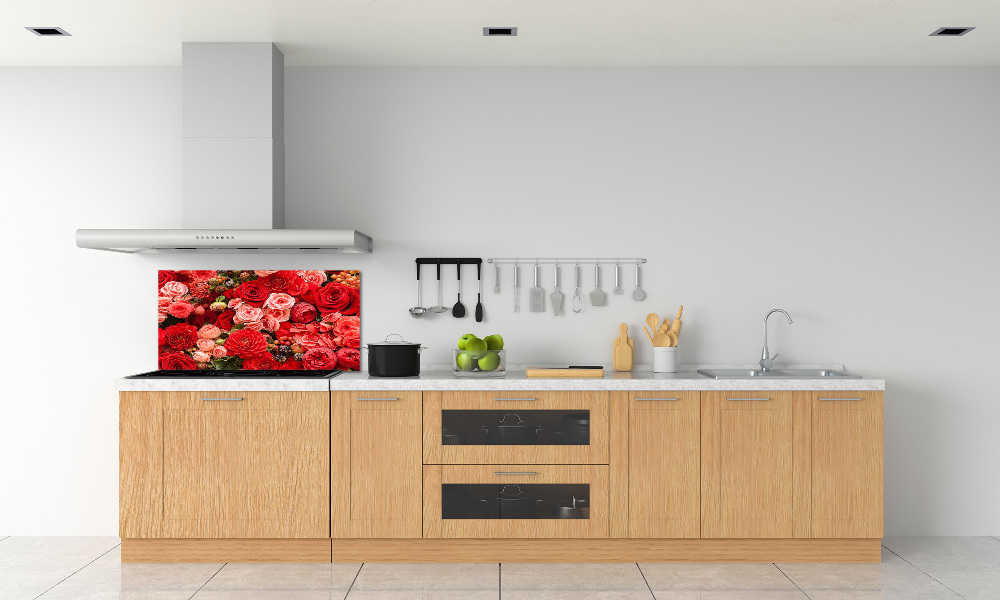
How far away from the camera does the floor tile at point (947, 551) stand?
3.53m

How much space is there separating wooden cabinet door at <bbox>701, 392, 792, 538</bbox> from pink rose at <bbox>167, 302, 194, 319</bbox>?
2746 millimetres

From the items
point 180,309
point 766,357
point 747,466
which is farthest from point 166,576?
point 766,357

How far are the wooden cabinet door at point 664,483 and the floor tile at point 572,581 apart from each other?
21 centimetres

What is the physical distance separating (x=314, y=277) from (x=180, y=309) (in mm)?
747

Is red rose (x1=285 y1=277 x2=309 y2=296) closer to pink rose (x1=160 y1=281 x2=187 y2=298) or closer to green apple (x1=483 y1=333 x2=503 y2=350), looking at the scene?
pink rose (x1=160 y1=281 x2=187 y2=298)

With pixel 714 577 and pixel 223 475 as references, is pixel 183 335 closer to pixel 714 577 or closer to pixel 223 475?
pixel 223 475

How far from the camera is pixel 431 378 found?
11.5ft

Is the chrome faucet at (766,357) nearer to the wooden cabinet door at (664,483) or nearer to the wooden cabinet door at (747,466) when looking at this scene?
the wooden cabinet door at (747,466)

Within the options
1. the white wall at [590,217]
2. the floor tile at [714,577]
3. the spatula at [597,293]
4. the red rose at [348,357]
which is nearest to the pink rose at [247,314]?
the white wall at [590,217]

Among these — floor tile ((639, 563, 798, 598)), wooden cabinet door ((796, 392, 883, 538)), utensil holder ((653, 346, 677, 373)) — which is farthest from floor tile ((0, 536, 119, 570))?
wooden cabinet door ((796, 392, 883, 538))

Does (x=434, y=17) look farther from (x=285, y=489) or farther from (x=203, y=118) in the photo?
(x=285, y=489)

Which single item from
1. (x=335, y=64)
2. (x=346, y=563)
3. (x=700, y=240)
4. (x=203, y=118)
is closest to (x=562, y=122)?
(x=700, y=240)

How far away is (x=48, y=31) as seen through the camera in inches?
139

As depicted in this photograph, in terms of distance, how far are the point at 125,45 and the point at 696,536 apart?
371 centimetres
